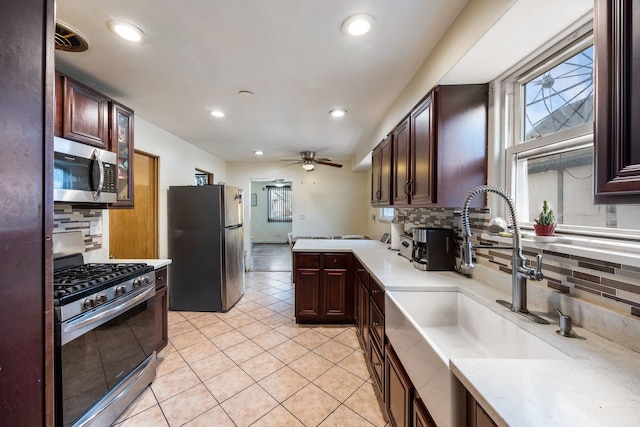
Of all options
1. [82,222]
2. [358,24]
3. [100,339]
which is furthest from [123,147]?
[358,24]

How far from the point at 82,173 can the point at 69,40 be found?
32.4 inches

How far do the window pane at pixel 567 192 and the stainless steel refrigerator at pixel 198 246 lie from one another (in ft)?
10.0

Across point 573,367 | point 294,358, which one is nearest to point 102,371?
point 294,358

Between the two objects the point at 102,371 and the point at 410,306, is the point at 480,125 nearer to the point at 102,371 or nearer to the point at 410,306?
the point at 410,306

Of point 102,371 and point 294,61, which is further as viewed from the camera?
point 294,61

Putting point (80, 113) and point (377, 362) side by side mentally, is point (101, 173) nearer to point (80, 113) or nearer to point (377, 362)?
point (80, 113)

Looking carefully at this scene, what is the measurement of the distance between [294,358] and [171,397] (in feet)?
3.13

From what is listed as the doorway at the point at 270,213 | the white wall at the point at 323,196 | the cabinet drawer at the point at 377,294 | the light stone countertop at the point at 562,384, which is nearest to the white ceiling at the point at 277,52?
the light stone countertop at the point at 562,384

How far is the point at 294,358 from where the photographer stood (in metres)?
2.26

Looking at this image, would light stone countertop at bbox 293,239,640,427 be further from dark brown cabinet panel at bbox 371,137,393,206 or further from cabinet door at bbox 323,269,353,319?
cabinet door at bbox 323,269,353,319

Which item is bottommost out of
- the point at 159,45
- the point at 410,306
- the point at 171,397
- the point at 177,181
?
the point at 171,397

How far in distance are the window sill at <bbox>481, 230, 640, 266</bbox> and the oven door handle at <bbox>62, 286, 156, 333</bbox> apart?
2.30 metres

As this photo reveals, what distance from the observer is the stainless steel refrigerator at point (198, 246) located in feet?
10.6

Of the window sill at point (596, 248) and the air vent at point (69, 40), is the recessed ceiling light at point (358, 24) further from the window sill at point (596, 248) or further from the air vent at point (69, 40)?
the air vent at point (69, 40)
